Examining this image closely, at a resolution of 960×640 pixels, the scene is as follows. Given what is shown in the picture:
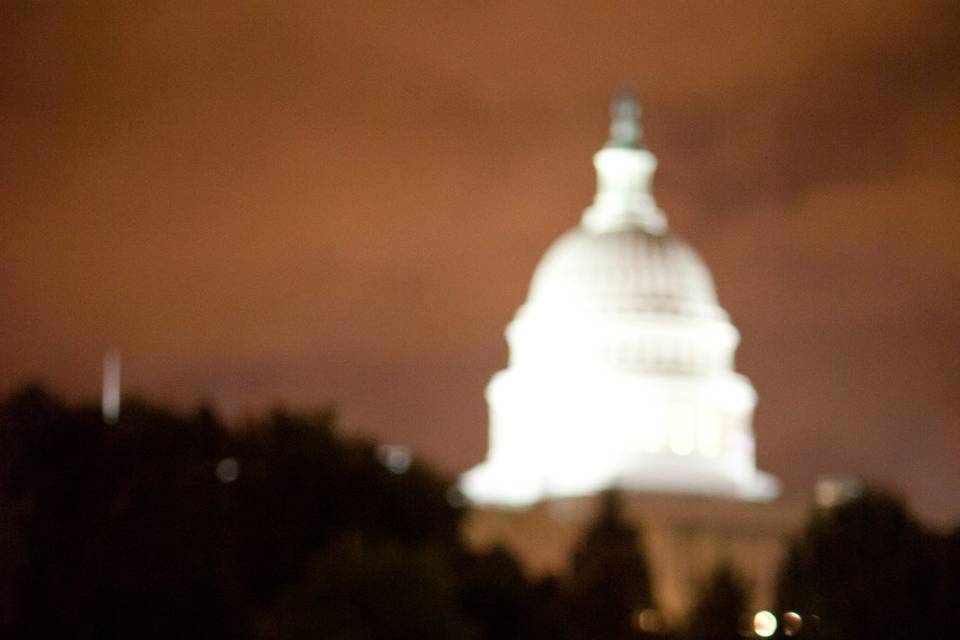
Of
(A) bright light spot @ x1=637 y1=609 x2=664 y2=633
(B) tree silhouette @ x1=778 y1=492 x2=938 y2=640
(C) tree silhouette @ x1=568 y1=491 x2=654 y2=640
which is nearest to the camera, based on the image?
(B) tree silhouette @ x1=778 y1=492 x2=938 y2=640

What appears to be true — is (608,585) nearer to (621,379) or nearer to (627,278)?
(621,379)

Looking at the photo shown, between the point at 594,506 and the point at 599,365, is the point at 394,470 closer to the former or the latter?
the point at 594,506

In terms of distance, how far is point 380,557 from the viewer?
70.9 meters

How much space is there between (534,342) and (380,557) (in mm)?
79725

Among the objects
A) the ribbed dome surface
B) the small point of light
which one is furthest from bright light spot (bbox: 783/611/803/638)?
the ribbed dome surface

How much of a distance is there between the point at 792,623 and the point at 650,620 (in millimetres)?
4193

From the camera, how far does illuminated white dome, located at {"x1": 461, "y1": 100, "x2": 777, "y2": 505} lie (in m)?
148

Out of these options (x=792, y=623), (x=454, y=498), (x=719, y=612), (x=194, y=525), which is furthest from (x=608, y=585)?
(x=194, y=525)

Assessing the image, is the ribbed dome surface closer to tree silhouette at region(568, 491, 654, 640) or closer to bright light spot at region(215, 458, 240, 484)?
tree silhouette at region(568, 491, 654, 640)

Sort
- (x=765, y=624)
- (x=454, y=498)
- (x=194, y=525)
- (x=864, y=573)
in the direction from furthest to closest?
(x=765, y=624) < (x=864, y=573) < (x=454, y=498) < (x=194, y=525)

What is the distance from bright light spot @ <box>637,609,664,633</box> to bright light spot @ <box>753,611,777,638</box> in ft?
11.8

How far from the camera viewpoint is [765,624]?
107938 mm

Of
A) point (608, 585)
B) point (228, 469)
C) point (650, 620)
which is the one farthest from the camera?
point (650, 620)

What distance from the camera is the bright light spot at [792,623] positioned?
320 feet
